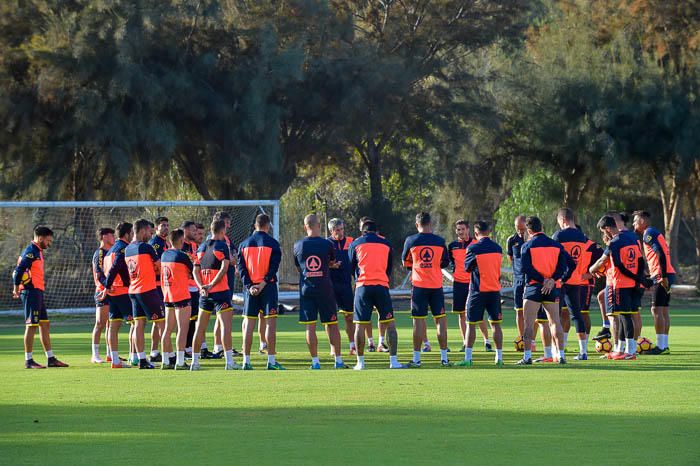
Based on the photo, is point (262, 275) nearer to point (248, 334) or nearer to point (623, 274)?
point (248, 334)

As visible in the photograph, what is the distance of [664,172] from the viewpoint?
44.1 meters

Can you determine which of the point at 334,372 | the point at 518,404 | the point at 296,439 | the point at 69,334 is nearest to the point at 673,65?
the point at 69,334

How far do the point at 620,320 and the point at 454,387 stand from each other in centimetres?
517

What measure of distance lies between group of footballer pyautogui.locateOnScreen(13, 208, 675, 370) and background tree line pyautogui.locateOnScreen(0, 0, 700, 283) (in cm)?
1750

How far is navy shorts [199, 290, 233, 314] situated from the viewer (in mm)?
16203

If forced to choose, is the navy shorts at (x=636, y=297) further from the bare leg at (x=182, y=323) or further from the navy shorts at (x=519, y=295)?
the bare leg at (x=182, y=323)

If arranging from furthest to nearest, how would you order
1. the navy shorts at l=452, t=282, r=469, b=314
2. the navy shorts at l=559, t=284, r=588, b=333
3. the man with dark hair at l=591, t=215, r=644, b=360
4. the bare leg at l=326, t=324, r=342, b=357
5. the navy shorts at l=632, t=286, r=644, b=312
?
the navy shorts at l=452, t=282, r=469, b=314 → the navy shorts at l=632, t=286, r=644, b=312 → the navy shorts at l=559, t=284, r=588, b=333 → the man with dark hair at l=591, t=215, r=644, b=360 → the bare leg at l=326, t=324, r=342, b=357

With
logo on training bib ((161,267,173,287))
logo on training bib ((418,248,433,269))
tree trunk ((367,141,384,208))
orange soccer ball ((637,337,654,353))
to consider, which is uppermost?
tree trunk ((367,141,384,208))

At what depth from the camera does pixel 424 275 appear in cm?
1625

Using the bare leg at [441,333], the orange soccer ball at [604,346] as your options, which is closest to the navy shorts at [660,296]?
the orange soccer ball at [604,346]

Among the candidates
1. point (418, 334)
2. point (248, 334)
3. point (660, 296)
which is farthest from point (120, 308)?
point (660, 296)

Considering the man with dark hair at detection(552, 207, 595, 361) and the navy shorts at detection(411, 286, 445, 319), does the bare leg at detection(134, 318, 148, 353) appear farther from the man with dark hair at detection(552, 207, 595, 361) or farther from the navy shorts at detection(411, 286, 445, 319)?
the man with dark hair at detection(552, 207, 595, 361)

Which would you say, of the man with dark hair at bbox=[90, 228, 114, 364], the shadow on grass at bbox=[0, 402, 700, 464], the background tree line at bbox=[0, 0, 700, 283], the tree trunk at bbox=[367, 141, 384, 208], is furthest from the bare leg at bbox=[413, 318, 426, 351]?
the tree trunk at bbox=[367, 141, 384, 208]

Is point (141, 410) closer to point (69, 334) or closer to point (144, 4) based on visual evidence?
point (69, 334)
